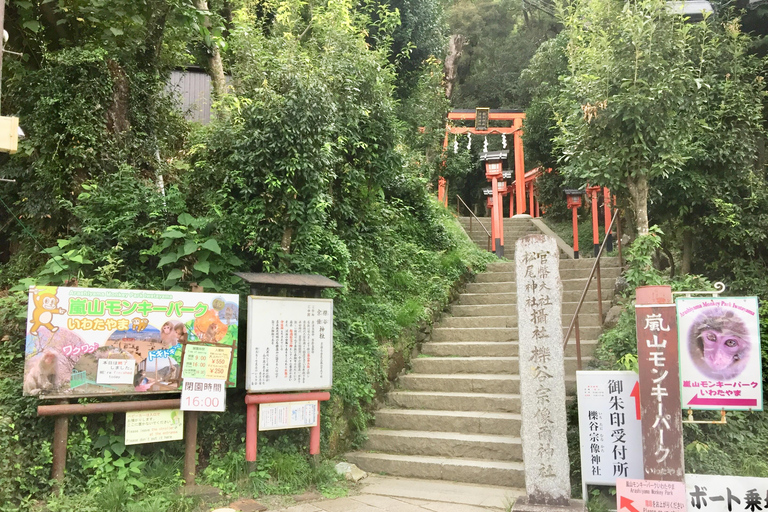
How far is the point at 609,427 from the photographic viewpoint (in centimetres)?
504

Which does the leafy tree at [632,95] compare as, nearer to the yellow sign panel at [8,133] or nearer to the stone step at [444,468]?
the stone step at [444,468]

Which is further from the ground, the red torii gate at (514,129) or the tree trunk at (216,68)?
the red torii gate at (514,129)

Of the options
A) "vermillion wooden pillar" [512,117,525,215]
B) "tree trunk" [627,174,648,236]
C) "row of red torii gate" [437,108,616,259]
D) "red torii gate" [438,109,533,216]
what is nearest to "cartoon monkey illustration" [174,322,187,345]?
"tree trunk" [627,174,648,236]

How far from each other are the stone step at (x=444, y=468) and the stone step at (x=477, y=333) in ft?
8.69

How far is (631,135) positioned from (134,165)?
6.31 metres

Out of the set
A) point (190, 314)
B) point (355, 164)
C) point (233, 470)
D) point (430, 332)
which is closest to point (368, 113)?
point (355, 164)

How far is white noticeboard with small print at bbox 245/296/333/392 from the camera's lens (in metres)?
5.57

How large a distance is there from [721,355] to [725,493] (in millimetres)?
1173

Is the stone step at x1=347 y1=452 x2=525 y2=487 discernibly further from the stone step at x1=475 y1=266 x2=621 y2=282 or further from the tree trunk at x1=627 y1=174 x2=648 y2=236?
the stone step at x1=475 y1=266 x2=621 y2=282

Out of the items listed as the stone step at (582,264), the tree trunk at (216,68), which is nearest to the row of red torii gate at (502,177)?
the stone step at (582,264)

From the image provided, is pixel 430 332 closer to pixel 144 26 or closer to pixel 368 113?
pixel 368 113

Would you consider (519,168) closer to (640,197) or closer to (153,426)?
(640,197)

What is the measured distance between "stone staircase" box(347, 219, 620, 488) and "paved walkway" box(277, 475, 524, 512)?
221mm

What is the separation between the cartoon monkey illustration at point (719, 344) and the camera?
4.83 m
